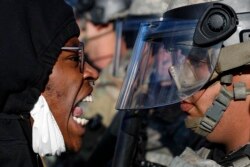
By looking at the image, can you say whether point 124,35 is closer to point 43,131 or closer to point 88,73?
point 88,73

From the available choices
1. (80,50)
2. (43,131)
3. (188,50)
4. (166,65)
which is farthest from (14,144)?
(166,65)

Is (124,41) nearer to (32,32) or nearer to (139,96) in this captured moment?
(139,96)

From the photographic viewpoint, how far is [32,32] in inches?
99.8

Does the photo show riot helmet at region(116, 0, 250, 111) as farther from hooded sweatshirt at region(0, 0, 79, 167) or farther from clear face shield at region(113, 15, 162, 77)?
clear face shield at region(113, 15, 162, 77)

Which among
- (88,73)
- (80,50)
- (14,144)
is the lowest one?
(14,144)

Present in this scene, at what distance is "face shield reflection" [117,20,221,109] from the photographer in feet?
9.02

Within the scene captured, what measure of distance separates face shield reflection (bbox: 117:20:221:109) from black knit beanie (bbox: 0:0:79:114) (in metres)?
0.51

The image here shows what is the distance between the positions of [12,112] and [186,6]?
0.96 meters

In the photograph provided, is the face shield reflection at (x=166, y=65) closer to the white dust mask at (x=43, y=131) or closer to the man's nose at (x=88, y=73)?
the man's nose at (x=88, y=73)

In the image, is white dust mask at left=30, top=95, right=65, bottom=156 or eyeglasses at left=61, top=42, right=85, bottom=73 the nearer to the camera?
white dust mask at left=30, top=95, right=65, bottom=156

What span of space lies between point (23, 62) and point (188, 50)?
0.83 meters

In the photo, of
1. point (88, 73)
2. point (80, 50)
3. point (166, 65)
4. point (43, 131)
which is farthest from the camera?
point (166, 65)

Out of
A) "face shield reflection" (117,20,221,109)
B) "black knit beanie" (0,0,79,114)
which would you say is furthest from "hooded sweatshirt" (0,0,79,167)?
"face shield reflection" (117,20,221,109)

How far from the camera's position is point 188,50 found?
9.18 feet
